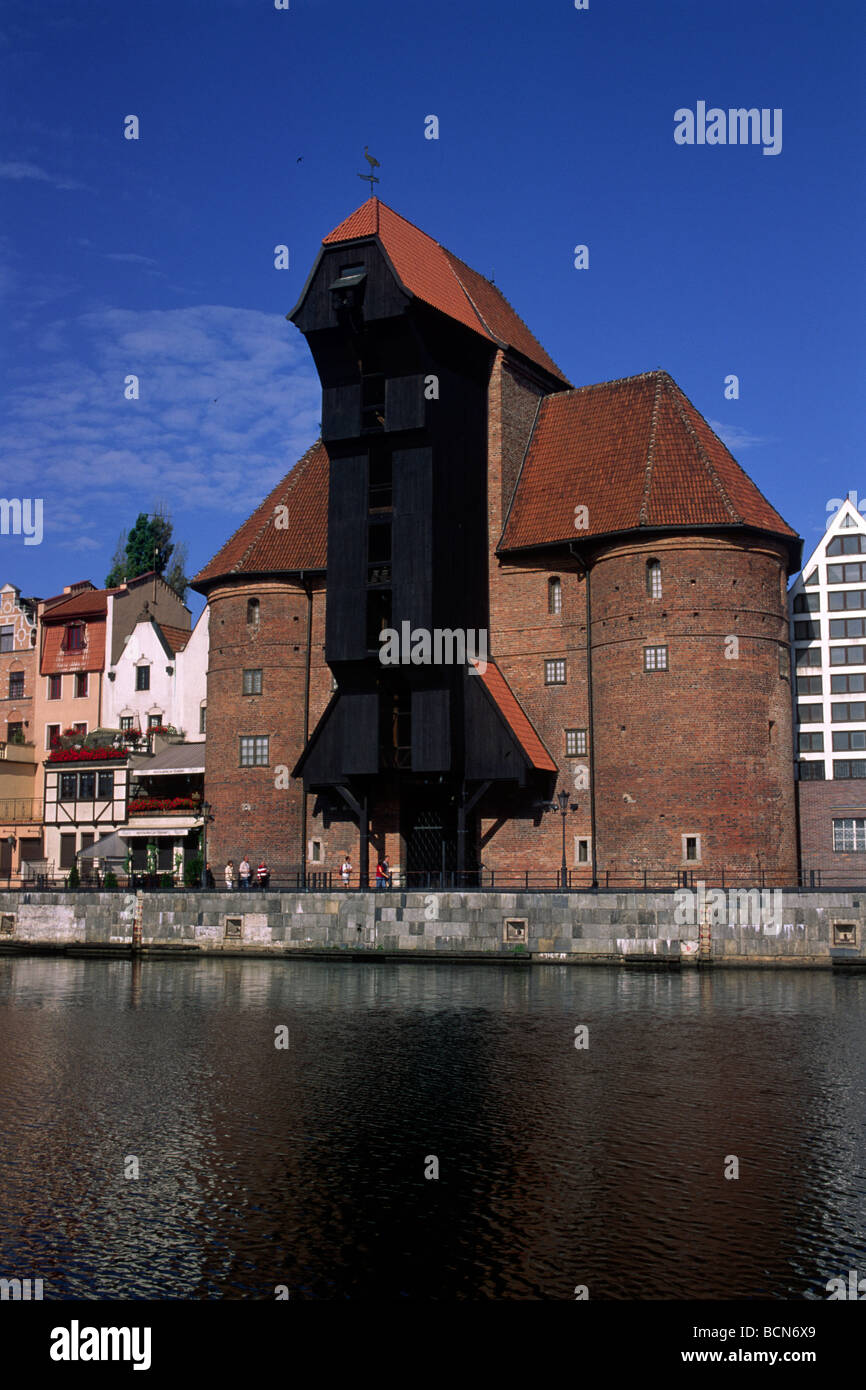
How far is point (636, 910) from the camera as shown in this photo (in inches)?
1379

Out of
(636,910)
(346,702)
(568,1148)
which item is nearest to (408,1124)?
(568,1148)

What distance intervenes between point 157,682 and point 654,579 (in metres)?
26.0

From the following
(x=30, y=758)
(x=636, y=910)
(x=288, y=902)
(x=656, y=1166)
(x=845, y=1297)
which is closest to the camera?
(x=845, y=1297)

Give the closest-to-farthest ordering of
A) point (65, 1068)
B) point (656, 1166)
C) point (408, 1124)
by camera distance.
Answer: point (656, 1166) < point (408, 1124) < point (65, 1068)

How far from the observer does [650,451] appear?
4278 centimetres

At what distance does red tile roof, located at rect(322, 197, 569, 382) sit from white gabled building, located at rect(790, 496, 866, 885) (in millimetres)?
12398

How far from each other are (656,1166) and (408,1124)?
364 cm

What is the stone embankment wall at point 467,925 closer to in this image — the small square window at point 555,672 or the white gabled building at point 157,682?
the small square window at point 555,672

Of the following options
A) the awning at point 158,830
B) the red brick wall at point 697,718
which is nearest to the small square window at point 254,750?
the awning at point 158,830

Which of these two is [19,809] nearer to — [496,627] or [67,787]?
[67,787]

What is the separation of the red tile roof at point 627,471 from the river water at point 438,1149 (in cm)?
1775

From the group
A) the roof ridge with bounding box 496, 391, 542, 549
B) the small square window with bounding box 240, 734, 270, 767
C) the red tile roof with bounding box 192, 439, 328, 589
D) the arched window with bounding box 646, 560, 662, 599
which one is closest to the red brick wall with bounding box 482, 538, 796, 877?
the arched window with bounding box 646, 560, 662, 599

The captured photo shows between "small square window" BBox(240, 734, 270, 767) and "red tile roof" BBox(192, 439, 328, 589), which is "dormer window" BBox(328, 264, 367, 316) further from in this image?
"small square window" BBox(240, 734, 270, 767)

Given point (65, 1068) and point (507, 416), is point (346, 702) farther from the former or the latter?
point (65, 1068)
